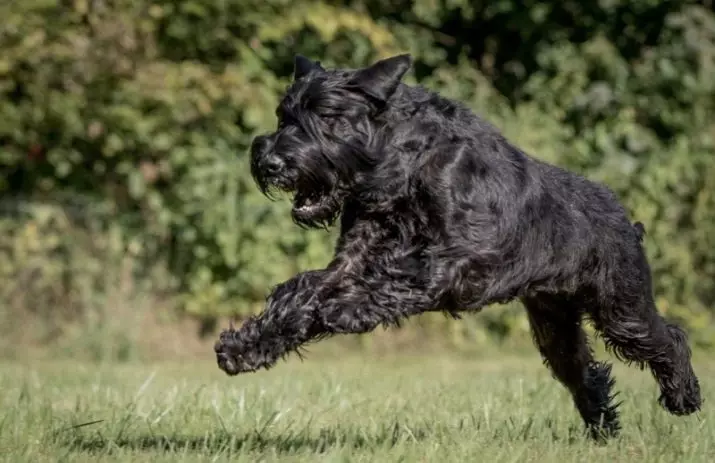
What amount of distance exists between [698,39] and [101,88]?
577 centimetres

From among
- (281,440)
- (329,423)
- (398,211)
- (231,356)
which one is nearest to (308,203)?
(398,211)

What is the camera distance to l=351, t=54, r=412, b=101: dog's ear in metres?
4.84

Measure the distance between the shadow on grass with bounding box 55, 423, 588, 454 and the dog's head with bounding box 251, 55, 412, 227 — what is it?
94 centimetres

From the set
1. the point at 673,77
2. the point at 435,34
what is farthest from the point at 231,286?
the point at 673,77

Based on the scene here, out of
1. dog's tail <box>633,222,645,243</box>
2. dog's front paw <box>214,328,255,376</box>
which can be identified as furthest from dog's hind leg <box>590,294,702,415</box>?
dog's front paw <box>214,328,255,376</box>

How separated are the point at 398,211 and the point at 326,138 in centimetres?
42

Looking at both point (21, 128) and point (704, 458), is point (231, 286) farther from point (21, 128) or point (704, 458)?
point (704, 458)

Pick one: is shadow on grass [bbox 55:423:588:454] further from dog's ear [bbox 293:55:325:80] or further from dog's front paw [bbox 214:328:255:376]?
dog's ear [bbox 293:55:325:80]

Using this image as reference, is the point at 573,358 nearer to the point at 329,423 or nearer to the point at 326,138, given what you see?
the point at 329,423

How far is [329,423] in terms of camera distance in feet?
18.9

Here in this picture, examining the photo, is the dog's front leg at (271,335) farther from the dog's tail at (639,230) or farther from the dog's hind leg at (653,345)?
the dog's tail at (639,230)

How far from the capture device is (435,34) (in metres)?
12.7

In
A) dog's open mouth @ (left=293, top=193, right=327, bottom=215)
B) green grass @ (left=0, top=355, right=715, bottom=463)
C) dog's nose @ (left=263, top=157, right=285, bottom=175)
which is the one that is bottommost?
green grass @ (left=0, top=355, right=715, bottom=463)

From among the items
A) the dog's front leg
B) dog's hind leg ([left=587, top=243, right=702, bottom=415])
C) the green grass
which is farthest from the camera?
dog's hind leg ([left=587, top=243, right=702, bottom=415])
